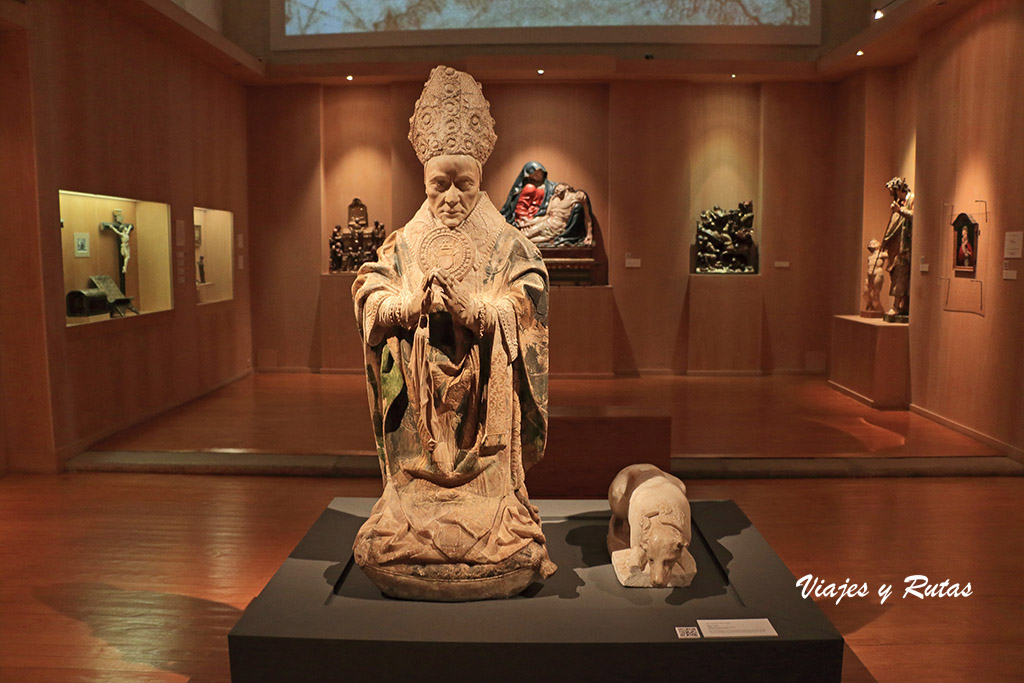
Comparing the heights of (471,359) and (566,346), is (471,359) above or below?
above

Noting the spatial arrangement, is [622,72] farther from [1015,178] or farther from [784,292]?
[1015,178]

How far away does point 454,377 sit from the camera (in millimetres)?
3150

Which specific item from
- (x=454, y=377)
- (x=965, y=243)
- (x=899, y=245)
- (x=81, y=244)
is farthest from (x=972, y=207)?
(x=81, y=244)

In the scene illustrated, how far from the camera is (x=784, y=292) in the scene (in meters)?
10.5

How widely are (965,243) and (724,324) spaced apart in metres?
3.42

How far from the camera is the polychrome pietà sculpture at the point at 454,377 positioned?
3.09 meters

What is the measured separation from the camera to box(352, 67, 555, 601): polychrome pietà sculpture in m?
3.09

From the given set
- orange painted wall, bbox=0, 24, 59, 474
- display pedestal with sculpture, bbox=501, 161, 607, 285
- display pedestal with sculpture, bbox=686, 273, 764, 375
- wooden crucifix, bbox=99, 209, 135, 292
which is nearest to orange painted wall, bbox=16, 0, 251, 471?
orange painted wall, bbox=0, 24, 59, 474

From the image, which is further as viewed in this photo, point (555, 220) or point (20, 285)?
point (555, 220)

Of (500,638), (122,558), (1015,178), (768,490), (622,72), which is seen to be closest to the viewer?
(500,638)

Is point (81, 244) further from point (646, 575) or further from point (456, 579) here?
point (646, 575)

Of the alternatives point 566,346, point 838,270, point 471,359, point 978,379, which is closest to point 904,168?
point 838,270

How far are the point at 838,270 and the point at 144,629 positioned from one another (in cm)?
865

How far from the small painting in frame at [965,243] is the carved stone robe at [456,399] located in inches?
199
